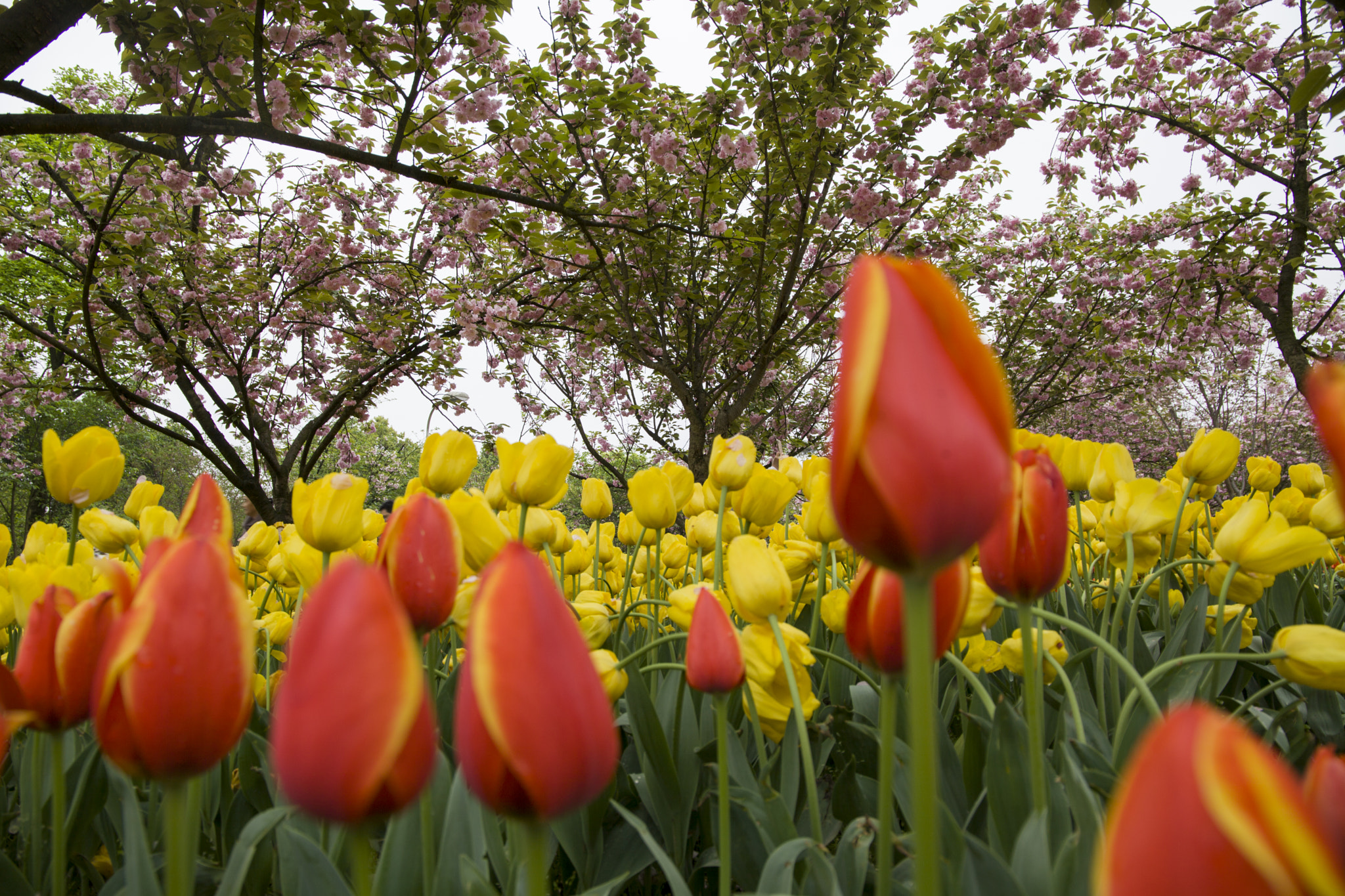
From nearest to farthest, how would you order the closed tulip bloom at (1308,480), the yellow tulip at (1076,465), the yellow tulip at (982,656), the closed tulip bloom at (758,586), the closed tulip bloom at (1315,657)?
1. the closed tulip bloom at (1315,657)
2. the closed tulip bloom at (758,586)
3. the yellow tulip at (982,656)
4. the yellow tulip at (1076,465)
5. the closed tulip bloom at (1308,480)

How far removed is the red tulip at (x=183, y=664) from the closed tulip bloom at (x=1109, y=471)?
1451mm

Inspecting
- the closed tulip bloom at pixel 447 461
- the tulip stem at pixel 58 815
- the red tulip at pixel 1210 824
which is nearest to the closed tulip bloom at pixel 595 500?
the closed tulip bloom at pixel 447 461

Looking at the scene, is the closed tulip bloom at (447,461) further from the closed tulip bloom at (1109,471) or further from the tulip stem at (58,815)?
the closed tulip bloom at (1109,471)

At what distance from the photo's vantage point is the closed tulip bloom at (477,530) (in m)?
0.85

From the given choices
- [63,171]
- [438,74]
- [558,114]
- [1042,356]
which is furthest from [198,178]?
[1042,356]

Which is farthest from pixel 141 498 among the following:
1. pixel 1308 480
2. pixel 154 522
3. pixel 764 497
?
pixel 1308 480

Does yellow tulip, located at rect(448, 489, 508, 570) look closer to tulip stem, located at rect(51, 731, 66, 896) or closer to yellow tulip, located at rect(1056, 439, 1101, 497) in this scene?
tulip stem, located at rect(51, 731, 66, 896)

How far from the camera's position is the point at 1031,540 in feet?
1.79

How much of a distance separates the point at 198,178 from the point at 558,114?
3.65m

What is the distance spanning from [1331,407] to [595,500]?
4.67 feet

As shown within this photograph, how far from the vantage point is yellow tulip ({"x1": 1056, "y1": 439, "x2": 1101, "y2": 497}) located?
134cm

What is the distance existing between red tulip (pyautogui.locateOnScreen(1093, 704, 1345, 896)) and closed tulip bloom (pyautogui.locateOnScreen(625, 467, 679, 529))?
3.42ft

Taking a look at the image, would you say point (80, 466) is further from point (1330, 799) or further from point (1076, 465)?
point (1076, 465)

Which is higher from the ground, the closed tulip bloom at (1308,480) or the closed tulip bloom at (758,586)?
the closed tulip bloom at (1308,480)
